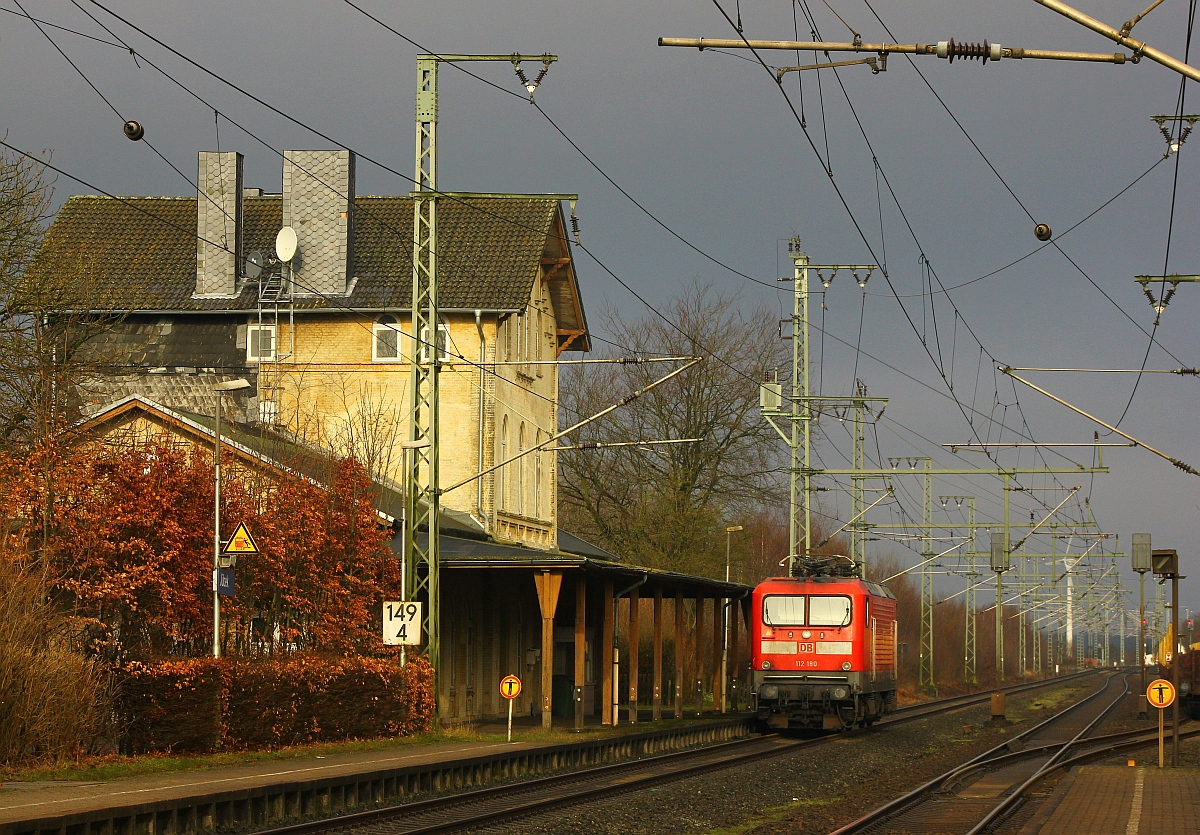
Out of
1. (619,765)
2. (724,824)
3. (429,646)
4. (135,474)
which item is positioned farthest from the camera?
(429,646)

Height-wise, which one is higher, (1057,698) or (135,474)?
(135,474)

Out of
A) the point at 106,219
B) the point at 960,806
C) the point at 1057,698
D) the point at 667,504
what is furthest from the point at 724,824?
the point at 1057,698

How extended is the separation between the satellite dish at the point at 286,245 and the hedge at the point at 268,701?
14.0 meters

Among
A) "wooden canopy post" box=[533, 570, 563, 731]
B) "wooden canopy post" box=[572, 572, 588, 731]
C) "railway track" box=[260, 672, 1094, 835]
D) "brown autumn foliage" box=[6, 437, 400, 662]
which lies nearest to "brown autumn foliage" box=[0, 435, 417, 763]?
"brown autumn foliage" box=[6, 437, 400, 662]

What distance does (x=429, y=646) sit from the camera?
24.7 meters

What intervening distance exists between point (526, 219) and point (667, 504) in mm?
14610

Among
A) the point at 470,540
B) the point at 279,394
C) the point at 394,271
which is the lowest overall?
the point at 470,540

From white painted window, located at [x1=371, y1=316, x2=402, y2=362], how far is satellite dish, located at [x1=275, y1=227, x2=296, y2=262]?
8.71 feet

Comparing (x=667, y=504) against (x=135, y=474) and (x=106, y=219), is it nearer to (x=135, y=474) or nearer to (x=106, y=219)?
(x=106, y=219)

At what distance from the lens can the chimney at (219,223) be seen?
37.3 m

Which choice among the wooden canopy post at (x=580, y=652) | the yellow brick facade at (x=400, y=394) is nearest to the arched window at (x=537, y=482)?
the yellow brick facade at (x=400, y=394)

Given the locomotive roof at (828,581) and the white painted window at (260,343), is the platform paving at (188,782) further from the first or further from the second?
the white painted window at (260,343)

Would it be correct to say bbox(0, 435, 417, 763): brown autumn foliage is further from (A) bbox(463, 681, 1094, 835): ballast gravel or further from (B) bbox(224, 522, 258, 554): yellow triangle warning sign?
(A) bbox(463, 681, 1094, 835): ballast gravel

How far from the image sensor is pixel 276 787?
1551 cm
